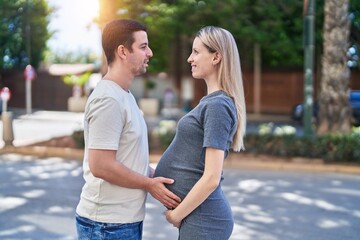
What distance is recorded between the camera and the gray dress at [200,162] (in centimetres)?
212

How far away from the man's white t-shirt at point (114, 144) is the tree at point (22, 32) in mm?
26913

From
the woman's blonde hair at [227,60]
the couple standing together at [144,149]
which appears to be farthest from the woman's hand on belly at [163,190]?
the woman's blonde hair at [227,60]

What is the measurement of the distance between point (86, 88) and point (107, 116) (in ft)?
97.5

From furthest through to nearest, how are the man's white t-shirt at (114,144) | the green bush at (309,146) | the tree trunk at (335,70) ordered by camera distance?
the tree trunk at (335,70)
the green bush at (309,146)
the man's white t-shirt at (114,144)

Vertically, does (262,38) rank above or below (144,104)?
above

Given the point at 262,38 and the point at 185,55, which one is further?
the point at 185,55

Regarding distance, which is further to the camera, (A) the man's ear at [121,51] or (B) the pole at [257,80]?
(B) the pole at [257,80]

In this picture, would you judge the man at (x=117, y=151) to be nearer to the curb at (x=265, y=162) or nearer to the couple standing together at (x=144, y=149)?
the couple standing together at (x=144, y=149)

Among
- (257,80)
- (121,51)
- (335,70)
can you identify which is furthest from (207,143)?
(257,80)

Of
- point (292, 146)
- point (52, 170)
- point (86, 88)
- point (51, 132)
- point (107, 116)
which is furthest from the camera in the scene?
point (86, 88)

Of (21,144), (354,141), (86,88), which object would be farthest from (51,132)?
(86,88)

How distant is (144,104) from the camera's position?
90.1ft

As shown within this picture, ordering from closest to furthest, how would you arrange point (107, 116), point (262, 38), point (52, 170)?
1. point (107, 116)
2. point (52, 170)
3. point (262, 38)

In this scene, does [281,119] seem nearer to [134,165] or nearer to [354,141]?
[354,141]
